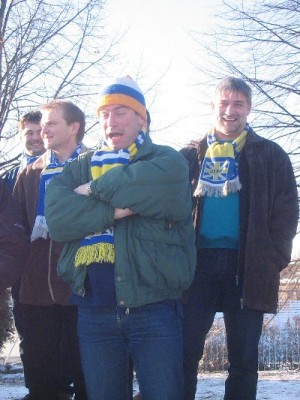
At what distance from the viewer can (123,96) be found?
3.28 m

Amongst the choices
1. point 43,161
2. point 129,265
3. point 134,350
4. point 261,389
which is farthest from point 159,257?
point 261,389

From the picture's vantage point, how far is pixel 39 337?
156 inches

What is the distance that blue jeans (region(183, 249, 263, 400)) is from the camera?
145 inches

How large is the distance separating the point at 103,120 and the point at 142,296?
962 millimetres

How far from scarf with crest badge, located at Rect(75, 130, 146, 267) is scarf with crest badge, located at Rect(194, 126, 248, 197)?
69cm

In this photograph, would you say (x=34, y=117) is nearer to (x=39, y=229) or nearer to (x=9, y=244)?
(x=39, y=229)

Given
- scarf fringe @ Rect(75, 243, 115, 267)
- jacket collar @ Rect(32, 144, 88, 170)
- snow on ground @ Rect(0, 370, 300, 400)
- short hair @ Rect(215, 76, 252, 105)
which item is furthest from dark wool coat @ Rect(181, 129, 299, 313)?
snow on ground @ Rect(0, 370, 300, 400)

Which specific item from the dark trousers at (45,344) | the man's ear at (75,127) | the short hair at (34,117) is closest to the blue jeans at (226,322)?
the dark trousers at (45,344)

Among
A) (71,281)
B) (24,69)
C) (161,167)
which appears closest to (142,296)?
(71,281)

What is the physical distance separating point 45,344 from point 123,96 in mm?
1686

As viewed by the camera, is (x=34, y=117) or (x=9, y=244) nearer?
(x=9, y=244)

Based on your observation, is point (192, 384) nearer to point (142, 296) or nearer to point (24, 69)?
point (142, 296)

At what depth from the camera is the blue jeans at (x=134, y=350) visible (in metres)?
2.94

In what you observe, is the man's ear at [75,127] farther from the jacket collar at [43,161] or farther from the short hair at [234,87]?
the short hair at [234,87]
